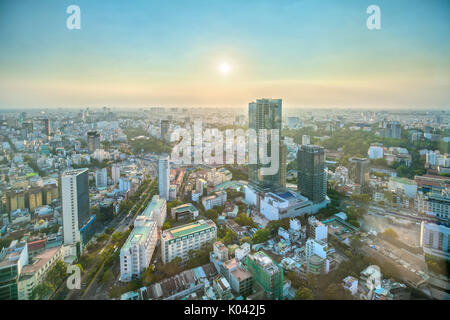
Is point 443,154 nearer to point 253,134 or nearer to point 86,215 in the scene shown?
point 253,134

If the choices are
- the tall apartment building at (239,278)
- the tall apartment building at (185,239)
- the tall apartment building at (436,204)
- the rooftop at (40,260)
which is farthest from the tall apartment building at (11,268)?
the tall apartment building at (436,204)

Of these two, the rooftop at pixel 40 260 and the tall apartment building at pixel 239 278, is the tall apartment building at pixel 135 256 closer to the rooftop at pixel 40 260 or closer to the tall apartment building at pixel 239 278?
the rooftop at pixel 40 260

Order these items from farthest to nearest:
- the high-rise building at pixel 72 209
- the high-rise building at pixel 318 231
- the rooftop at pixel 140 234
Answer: the high-rise building at pixel 318 231 < the high-rise building at pixel 72 209 < the rooftop at pixel 140 234

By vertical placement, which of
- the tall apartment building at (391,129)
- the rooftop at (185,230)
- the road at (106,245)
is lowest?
the road at (106,245)

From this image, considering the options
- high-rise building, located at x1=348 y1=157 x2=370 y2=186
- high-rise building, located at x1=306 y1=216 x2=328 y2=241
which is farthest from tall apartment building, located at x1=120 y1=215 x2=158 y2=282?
high-rise building, located at x1=348 y1=157 x2=370 y2=186

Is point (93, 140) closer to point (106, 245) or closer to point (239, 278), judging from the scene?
point (106, 245)
